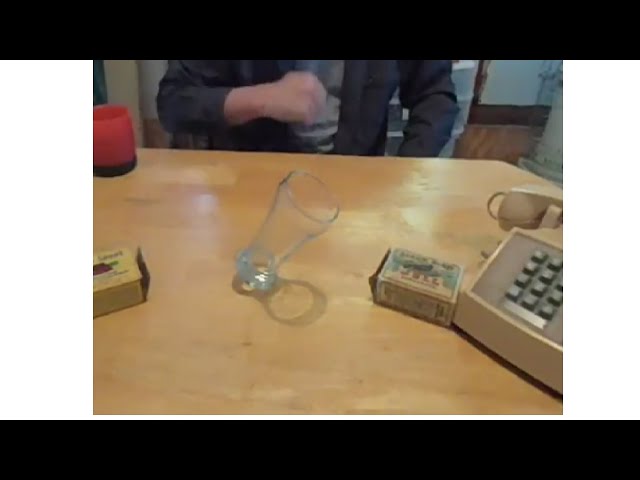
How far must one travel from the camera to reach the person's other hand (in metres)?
0.96

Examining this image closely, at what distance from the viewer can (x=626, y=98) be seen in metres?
0.44

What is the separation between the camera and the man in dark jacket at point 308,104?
99cm

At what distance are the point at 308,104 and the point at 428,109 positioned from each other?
0.29 m

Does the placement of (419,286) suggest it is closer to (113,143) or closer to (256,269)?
(256,269)

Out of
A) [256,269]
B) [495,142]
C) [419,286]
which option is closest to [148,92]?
[256,269]

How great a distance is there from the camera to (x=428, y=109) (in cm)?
117

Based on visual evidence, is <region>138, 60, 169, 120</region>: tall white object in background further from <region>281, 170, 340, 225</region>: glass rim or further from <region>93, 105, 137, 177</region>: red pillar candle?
<region>281, 170, 340, 225</region>: glass rim

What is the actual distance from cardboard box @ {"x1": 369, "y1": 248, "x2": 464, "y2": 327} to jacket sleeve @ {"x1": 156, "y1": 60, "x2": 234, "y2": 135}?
554 millimetres

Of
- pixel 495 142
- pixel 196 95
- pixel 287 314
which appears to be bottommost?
pixel 495 142

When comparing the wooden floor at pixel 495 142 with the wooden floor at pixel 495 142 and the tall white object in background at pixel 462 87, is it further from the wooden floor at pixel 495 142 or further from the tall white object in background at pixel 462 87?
the tall white object in background at pixel 462 87

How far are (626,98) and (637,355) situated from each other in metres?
0.19

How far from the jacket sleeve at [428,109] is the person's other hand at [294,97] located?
23cm

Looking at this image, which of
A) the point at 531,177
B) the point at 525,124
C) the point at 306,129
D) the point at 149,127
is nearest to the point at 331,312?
the point at 531,177
